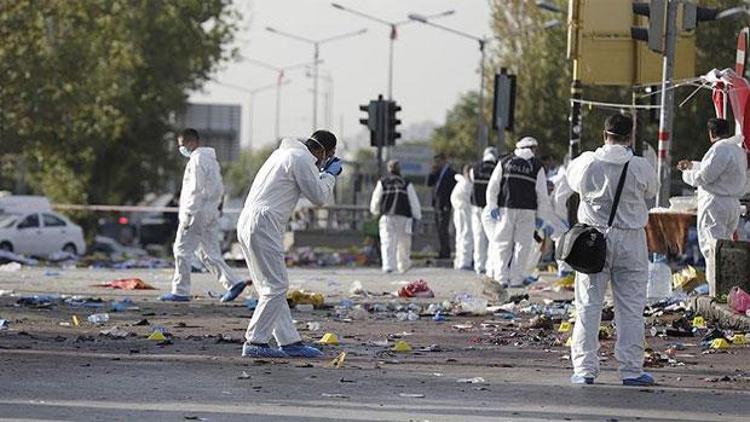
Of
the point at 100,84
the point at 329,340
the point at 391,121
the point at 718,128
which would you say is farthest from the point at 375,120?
the point at 329,340

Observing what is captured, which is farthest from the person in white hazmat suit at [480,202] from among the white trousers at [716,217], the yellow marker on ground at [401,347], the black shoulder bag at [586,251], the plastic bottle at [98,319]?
the black shoulder bag at [586,251]

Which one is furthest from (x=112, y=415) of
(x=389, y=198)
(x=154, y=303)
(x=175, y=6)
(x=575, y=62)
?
(x=175, y=6)

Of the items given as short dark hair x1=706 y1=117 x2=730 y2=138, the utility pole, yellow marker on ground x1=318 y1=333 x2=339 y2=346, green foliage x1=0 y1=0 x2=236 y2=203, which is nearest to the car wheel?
green foliage x1=0 y1=0 x2=236 y2=203

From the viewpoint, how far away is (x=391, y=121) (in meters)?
42.5

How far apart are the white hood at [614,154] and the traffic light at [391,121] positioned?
2795 centimetres

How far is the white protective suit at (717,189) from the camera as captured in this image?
66.4 feet

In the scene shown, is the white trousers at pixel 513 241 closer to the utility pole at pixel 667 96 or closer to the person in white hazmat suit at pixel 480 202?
the utility pole at pixel 667 96

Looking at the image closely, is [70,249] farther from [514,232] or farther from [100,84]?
[514,232]

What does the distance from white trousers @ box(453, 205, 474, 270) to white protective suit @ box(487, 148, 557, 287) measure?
7252 mm

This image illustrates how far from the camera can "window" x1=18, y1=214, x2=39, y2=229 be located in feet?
Result: 158

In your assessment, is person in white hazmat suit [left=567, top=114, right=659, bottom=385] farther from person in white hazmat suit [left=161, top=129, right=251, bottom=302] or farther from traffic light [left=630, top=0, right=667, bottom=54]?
traffic light [left=630, top=0, right=667, bottom=54]

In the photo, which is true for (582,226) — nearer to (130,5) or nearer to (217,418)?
(217,418)

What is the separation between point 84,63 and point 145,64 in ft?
40.3

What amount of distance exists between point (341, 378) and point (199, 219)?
8664 mm
